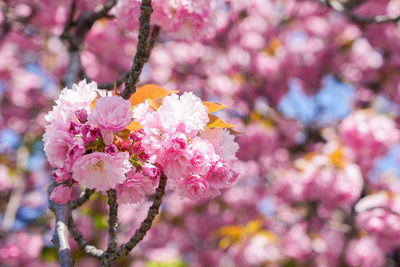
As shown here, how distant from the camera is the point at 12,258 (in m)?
3.37

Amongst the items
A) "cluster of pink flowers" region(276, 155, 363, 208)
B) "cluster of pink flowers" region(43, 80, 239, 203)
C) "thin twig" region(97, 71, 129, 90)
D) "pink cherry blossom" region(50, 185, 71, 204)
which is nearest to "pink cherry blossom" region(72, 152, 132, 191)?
"cluster of pink flowers" region(43, 80, 239, 203)

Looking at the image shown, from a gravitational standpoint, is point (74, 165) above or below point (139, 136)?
below

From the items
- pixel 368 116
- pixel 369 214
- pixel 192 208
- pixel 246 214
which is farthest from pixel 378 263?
pixel 192 208

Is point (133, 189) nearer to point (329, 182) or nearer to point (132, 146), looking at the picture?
point (132, 146)

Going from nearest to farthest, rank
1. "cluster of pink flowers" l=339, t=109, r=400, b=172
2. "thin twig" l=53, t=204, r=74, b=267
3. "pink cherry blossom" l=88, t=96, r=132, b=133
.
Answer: "pink cherry blossom" l=88, t=96, r=132, b=133
"thin twig" l=53, t=204, r=74, b=267
"cluster of pink flowers" l=339, t=109, r=400, b=172

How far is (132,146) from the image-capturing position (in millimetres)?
957

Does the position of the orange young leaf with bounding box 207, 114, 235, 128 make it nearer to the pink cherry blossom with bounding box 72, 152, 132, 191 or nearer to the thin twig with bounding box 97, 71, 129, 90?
the pink cherry blossom with bounding box 72, 152, 132, 191

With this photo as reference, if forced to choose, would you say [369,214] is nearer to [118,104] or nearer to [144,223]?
[144,223]

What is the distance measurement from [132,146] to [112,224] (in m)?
0.19

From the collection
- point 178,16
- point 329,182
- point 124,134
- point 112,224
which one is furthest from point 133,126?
point 329,182

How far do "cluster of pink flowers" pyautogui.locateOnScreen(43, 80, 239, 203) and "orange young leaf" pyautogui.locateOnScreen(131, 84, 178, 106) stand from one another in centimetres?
2

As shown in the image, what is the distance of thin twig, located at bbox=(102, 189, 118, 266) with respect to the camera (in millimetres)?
918

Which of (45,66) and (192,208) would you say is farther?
(192,208)

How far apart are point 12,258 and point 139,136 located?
9.94ft
